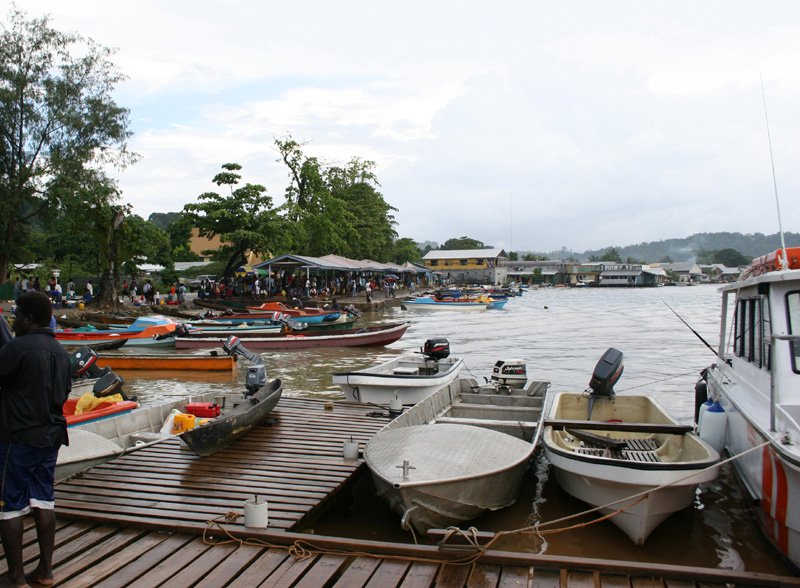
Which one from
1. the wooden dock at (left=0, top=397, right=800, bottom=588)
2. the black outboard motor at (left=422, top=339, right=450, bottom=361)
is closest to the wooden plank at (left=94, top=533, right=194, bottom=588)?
the wooden dock at (left=0, top=397, right=800, bottom=588)

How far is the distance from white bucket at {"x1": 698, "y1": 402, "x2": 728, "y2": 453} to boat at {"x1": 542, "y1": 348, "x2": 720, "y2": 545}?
45 centimetres

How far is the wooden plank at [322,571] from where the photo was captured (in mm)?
4211

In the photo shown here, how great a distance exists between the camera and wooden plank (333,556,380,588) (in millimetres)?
4227

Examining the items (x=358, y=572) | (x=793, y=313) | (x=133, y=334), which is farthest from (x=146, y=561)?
(x=133, y=334)

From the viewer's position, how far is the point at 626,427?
7.46m

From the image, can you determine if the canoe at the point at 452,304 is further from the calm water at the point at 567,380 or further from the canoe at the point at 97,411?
the canoe at the point at 97,411

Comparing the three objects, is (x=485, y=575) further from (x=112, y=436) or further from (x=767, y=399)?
(x=112, y=436)

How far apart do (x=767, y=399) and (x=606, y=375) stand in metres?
2.87

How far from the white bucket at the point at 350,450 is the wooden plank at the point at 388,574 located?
2399 millimetres

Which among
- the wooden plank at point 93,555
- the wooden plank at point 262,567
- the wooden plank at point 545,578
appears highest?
the wooden plank at point 93,555

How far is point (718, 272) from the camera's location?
152m

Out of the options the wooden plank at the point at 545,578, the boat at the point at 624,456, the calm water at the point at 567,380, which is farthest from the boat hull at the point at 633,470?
the wooden plank at the point at 545,578

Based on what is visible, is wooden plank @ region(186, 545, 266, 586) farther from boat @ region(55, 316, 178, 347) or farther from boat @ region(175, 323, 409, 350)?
boat @ region(55, 316, 178, 347)

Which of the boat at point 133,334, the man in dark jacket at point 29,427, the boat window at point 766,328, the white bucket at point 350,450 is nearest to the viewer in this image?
the man in dark jacket at point 29,427
